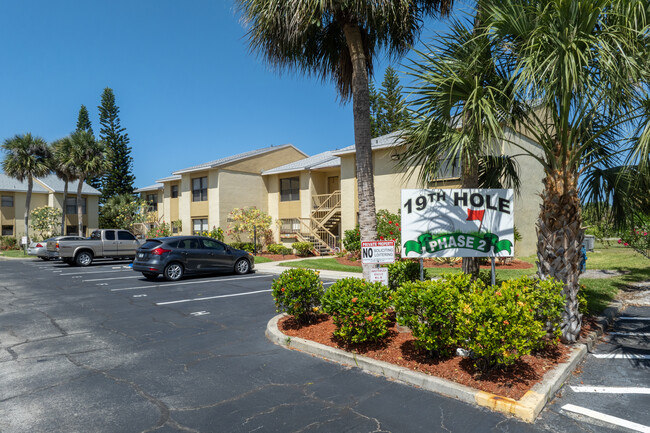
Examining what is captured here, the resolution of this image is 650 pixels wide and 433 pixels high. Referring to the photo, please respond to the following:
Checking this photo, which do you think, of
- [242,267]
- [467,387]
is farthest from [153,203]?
[467,387]

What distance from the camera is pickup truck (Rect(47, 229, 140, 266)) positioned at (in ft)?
67.7

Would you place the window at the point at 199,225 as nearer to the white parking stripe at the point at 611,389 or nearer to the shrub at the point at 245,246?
the shrub at the point at 245,246

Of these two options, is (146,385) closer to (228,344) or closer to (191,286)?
(228,344)

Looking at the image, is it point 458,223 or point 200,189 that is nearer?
point 458,223

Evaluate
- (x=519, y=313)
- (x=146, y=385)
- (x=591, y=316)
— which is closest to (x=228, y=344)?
(x=146, y=385)

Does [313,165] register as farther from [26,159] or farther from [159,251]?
[26,159]

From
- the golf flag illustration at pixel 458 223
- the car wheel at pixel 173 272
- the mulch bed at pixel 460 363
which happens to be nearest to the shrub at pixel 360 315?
the mulch bed at pixel 460 363

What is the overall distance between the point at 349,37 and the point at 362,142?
218 cm

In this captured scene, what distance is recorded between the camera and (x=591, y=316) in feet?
25.5

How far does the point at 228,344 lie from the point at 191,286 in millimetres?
6906

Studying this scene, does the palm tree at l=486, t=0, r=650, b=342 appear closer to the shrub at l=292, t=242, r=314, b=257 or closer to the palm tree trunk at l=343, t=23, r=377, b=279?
the palm tree trunk at l=343, t=23, r=377, b=279

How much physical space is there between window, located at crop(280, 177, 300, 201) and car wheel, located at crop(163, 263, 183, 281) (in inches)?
554

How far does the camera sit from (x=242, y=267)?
1645 centimetres

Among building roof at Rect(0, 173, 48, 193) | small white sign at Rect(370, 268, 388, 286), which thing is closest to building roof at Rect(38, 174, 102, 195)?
building roof at Rect(0, 173, 48, 193)
